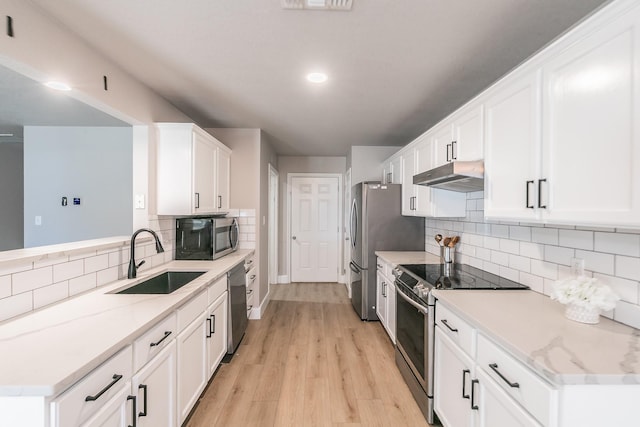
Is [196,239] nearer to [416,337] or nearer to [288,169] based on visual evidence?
[416,337]

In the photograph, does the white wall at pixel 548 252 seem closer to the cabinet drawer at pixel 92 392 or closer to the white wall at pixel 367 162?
the white wall at pixel 367 162

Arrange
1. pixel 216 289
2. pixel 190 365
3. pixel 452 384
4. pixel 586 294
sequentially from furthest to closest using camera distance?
1. pixel 216 289
2. pixel 190 365
3. pixel 452 384
4. pixel 586 294

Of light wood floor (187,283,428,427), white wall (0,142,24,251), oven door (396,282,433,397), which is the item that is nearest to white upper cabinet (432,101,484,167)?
oven door (396,282,433,397)

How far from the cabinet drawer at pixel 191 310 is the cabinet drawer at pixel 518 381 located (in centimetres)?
159

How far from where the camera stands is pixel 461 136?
2156 millimetres

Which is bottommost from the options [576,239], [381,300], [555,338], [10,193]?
[381,300]

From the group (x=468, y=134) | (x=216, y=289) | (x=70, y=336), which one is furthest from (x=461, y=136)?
(x=70, y=336)

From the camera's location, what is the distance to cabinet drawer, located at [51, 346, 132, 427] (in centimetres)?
90

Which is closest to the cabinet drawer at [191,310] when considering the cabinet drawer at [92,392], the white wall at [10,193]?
the cabinet drawer at [92,392]

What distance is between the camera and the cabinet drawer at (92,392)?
0.90 metres

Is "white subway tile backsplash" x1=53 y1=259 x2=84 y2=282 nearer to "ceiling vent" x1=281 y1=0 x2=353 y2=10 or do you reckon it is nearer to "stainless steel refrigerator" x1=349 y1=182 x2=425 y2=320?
"ceiling vent" x1=281 y1=0 x2=353 y2=10

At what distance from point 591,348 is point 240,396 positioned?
6.95ft

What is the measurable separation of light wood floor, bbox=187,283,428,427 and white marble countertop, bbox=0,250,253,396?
938 millimetres

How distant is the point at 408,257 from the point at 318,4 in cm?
249
